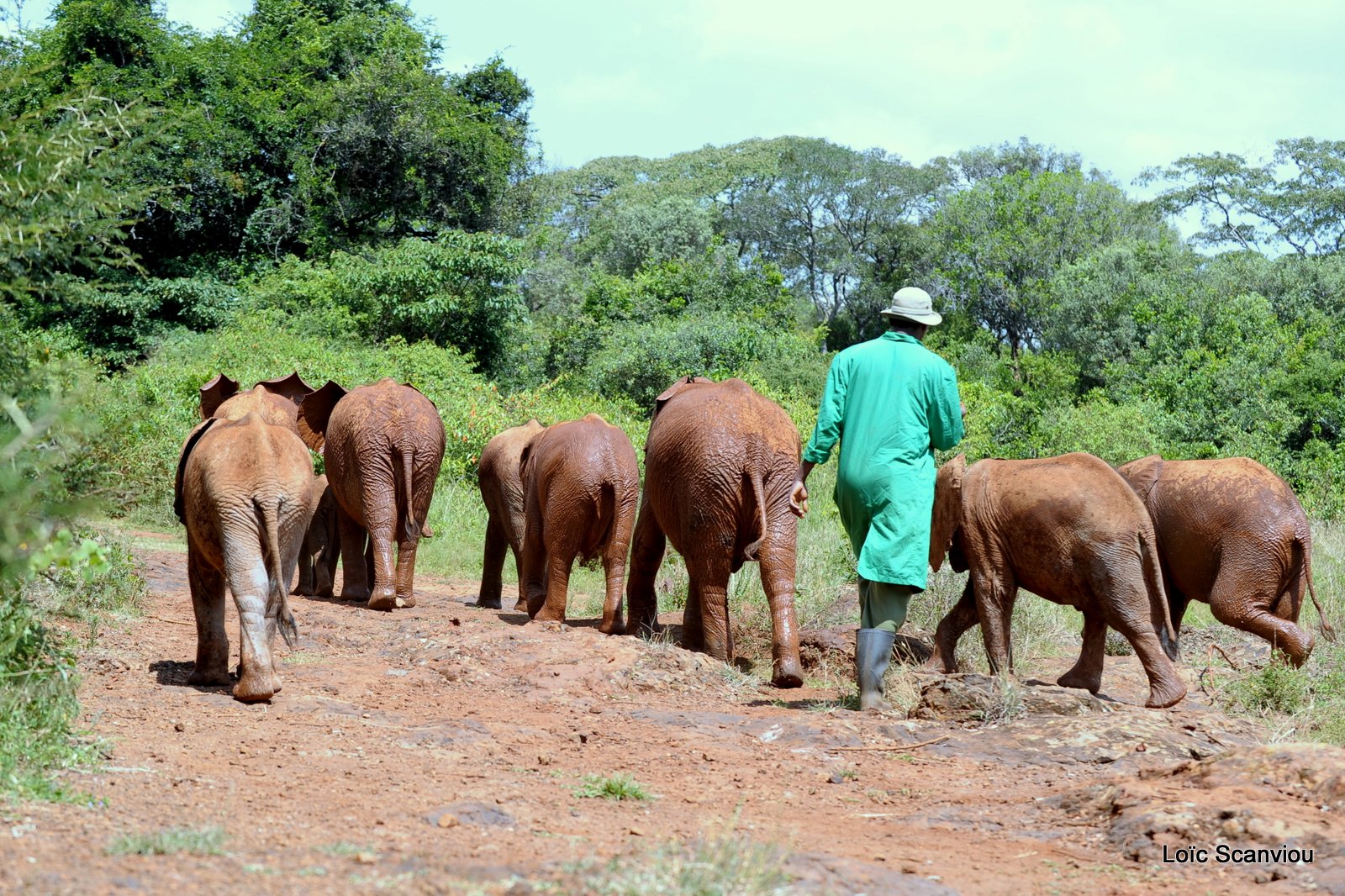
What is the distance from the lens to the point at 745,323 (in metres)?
27.7

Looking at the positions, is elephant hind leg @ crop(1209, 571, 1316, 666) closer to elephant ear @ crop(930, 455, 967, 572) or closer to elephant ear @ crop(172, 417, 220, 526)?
elephant ear @ crop(930, 455, 967, 572)

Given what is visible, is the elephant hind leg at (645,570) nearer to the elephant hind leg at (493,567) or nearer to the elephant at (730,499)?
the elephant at (730,499)

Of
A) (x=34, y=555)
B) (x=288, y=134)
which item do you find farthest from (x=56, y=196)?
(x=288, y=134)

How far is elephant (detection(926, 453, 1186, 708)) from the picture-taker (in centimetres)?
791

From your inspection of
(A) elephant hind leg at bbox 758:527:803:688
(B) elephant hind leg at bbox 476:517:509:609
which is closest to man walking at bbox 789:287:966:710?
(A) elephant hind leg at bbox 758:527:803:688

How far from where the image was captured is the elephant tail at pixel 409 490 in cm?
1082

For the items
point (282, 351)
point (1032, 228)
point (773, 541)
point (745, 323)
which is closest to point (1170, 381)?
point (745, 323)

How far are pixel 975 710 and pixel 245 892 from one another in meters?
4.24

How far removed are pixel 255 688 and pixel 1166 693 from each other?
201 inches

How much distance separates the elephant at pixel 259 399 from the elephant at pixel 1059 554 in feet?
14.7

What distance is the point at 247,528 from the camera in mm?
6898

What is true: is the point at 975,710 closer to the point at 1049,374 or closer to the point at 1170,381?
the point at 1170,381

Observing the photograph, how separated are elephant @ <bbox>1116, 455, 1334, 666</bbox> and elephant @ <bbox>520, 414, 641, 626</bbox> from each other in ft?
12.6

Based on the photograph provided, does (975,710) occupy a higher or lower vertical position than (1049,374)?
lower
